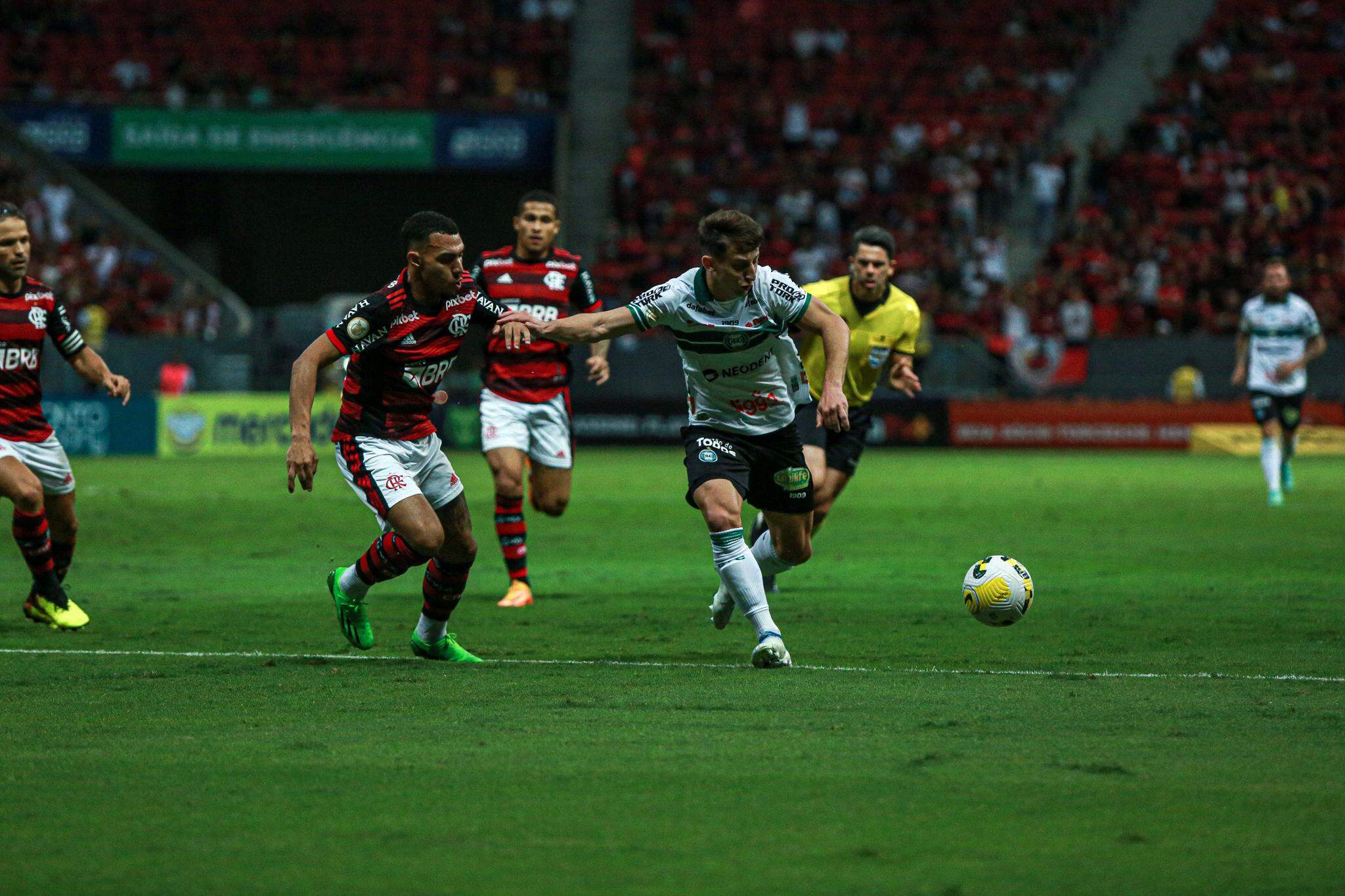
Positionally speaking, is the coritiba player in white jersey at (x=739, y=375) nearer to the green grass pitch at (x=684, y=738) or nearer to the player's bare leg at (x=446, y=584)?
the green grass pitch at (x=684, y=738)

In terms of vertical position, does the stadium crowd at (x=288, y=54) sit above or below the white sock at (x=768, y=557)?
above

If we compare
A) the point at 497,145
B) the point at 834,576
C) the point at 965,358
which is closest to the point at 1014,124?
the point at 965,358

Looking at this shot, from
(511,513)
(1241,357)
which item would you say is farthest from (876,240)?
(1241,357)

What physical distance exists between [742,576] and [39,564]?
160 inches

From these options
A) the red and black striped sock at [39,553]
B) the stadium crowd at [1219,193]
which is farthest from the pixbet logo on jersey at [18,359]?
the stadium crowd at [1219,193]

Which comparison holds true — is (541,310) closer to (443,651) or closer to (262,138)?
(443,651)

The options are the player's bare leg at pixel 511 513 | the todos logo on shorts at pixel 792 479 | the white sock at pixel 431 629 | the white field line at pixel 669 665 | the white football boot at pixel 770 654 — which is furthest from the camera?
the player's bare leg at pixel 511 513

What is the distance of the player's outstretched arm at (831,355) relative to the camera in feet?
25.2

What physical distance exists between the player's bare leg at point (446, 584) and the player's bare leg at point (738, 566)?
3.67ft

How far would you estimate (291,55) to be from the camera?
129 ft

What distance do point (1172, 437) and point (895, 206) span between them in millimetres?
8175

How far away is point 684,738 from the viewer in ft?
20.2

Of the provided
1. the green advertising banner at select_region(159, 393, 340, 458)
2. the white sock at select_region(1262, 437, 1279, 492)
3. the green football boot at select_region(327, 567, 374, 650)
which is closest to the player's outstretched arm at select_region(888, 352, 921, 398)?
the green football boot at select_region(327, 567, 374, 650)

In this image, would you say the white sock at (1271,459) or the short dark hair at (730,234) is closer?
the short dark hair at (730,234)
